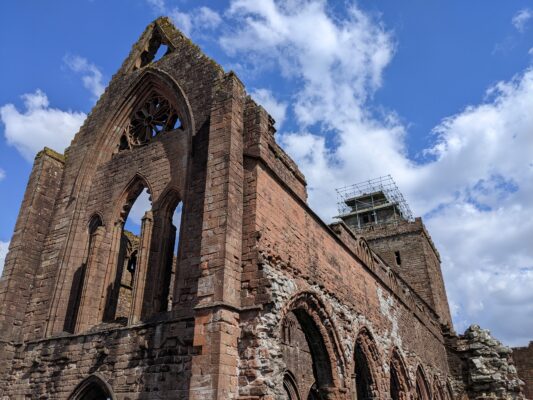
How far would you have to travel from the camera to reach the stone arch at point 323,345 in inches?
349

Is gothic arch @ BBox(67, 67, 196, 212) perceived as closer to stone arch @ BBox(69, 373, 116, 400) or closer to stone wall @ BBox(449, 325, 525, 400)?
stone arch @ BBox(69, 373, 116, 400)

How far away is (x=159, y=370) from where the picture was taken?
7098 millimetres

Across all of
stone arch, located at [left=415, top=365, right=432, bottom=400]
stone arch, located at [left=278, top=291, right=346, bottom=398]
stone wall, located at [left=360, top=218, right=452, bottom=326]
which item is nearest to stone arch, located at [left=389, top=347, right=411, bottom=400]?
stone arch, located at [left=415, top=365, right=432, bottom=400]

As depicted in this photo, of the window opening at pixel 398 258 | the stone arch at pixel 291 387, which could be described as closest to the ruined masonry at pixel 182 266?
the stone arch at pixel 291 387

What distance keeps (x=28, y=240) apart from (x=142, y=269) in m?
3.40

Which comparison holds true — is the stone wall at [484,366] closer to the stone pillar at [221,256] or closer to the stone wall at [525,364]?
the stone wall at [525,364]

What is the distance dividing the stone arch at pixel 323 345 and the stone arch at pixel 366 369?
1804 mm

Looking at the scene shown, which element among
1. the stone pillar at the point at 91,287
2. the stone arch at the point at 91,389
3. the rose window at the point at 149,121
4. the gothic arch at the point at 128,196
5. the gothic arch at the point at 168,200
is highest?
the rose window at the point at 149,121

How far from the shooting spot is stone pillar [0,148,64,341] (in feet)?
31.1

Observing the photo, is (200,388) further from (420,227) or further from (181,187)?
(420,227)

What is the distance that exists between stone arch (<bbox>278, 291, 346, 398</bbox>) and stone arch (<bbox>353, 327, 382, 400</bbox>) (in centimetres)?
180

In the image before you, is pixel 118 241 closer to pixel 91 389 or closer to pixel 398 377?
pixel 91 389

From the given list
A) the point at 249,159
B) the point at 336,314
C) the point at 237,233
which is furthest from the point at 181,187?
the point at 336,314

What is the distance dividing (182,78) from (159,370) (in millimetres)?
6407
